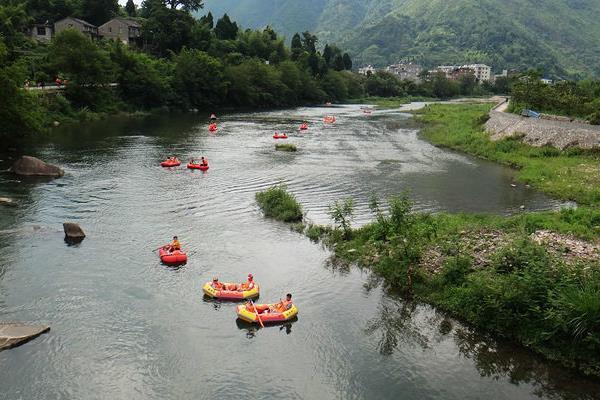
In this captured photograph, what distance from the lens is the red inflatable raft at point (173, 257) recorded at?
24.3 m

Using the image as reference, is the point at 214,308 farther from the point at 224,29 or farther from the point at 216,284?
the point at 224,29

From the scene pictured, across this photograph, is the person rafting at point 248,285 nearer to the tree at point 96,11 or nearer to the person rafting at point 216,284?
the person rafting at point 216,284

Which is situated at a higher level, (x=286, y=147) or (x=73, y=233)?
(x=286, y=147)

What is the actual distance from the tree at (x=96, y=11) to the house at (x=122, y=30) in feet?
14.7

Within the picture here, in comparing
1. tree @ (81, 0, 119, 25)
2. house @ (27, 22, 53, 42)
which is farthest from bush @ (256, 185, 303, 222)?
tree @ (81, 0, 119, 25)

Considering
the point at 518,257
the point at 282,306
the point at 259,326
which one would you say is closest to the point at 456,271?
the point at 518,257

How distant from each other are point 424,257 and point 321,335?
23.5ft

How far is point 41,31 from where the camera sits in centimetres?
10875

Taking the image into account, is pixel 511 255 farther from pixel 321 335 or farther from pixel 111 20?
pixel 111 20

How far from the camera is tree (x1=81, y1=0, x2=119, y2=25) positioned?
118188mm

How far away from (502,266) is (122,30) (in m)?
115

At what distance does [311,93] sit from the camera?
5453 inches

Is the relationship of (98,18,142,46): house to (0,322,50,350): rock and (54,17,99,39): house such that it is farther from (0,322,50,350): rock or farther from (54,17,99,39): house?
(0,322,50,350): rock

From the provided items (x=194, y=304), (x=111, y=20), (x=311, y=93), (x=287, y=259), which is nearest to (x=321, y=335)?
(x=194, y=304)
